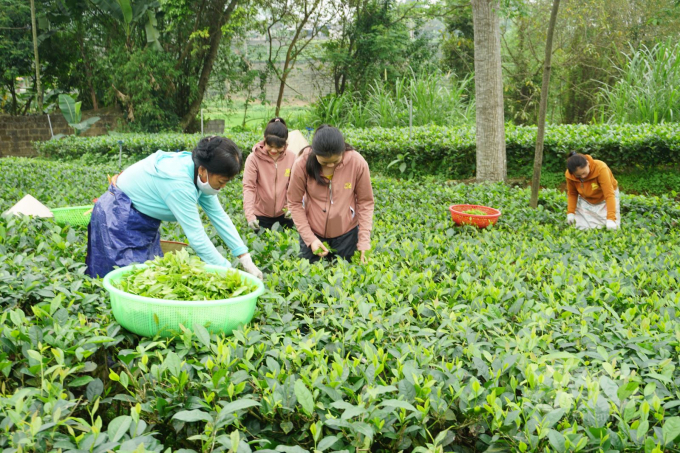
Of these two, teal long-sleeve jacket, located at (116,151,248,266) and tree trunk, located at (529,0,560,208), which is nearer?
teal long-sleeve jacket, located at (116,151,248,266)

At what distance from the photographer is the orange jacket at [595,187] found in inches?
208

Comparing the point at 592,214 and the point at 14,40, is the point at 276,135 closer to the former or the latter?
the point at 592,214

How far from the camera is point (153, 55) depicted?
1579cm

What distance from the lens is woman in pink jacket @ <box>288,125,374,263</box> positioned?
3.53 m

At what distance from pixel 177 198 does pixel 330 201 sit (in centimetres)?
126

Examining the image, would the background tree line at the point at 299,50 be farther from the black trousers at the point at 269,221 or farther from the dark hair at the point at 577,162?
the black trousers at the point at 269,221

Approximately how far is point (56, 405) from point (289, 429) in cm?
68

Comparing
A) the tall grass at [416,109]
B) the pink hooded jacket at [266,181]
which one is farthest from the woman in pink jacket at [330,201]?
the tall grass at [416,109]

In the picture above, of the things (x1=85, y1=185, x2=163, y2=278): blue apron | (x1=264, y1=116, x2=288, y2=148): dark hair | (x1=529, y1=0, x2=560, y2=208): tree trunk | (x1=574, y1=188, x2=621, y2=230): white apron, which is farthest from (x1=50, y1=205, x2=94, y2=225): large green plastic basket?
(x1=574, y1=188, x2=621, y2=230): white apron

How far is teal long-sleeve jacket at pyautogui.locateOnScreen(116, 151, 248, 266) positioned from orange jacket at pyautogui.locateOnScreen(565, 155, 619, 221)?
4.06m

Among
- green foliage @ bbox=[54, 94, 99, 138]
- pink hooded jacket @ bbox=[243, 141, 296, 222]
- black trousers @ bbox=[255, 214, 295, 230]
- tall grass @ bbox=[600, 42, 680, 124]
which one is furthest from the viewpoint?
green foliage @ bbox=[54, 94, 99, 138]

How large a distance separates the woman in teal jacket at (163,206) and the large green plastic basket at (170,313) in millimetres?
693

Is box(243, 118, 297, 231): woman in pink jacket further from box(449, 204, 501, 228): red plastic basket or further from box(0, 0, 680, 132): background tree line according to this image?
box(0, 0, 680, 132): background tree line

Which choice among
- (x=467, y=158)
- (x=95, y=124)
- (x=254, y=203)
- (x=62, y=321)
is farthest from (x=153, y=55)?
(x=62, y=321)
